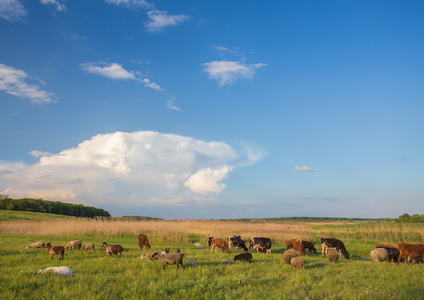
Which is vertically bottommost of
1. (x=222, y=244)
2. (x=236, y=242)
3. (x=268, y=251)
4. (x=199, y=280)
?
(x=268, y=251)

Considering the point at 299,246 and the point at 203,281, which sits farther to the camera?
the point at 299,246

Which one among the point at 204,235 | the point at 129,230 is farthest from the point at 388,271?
the point at 129,230

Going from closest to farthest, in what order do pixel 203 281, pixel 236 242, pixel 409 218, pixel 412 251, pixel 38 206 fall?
pixel 203 281 → pixel 412 251 → pixel 236 242 → pixel 409 218 → pixel 38 206

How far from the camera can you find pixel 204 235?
106 ft

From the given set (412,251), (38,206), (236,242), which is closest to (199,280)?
(236,242)

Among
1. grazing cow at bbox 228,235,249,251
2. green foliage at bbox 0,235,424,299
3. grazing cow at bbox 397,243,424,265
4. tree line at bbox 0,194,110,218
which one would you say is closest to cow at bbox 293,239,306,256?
grazing cow at bbox 228,235,249,251

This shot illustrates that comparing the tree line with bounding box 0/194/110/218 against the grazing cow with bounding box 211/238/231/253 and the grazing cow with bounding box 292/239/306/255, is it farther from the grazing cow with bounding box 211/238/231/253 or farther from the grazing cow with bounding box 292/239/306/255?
the grazing cow with bounding box 292/239/306/255

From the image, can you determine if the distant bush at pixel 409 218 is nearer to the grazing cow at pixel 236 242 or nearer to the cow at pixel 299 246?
the cow at pixel 299 246

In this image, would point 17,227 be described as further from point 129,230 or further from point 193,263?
point 193,263

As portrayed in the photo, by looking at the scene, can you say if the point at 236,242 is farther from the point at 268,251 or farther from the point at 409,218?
the point at 409,218

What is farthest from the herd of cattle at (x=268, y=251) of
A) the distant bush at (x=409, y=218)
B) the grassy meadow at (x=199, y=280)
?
the distant bush at (x=409, y=218)

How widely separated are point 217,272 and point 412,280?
8.69 m

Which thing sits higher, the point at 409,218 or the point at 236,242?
the point at 236,242

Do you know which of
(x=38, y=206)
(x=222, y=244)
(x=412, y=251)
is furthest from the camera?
(x=38, y=206)
